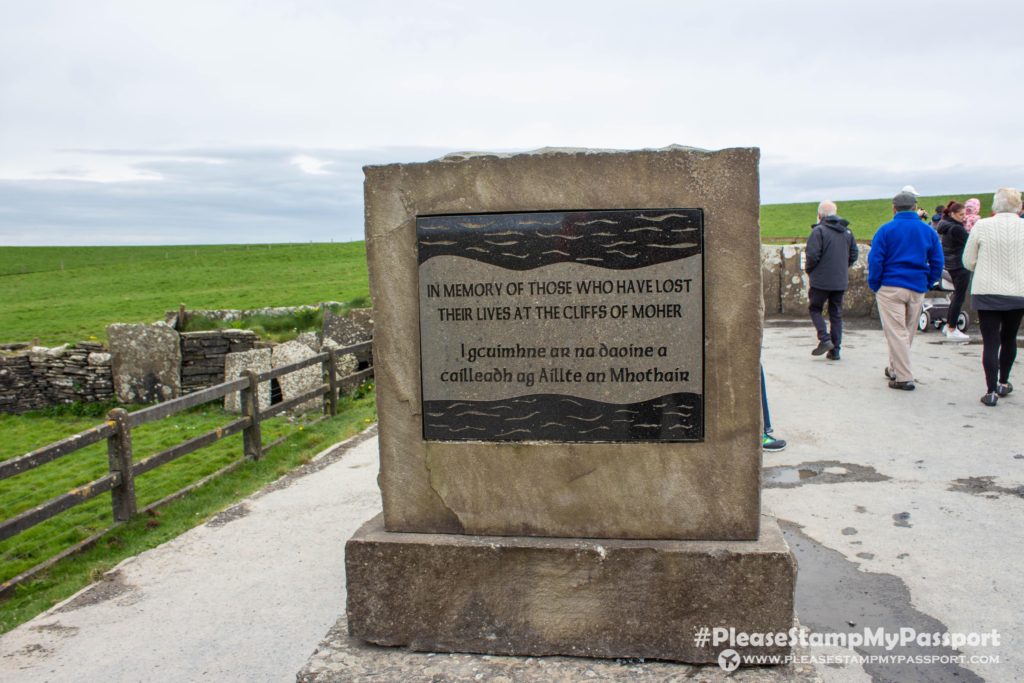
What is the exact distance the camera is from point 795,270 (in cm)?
1403

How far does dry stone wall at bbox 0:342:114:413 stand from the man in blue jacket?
13.3 meters

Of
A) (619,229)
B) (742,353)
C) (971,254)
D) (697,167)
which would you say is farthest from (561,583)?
(971,254)

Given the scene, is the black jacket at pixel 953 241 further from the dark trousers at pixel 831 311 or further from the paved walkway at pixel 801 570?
the paved walkway at pixel 801 570

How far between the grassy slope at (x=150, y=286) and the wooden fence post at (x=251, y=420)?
11484 millimetres

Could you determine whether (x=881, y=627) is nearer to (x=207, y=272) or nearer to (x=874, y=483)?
(x=874, y=483)

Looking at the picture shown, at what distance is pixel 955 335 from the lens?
11023mm

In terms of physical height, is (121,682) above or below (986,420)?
below

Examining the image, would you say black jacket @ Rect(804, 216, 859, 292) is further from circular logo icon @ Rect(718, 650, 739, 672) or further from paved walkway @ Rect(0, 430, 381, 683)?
circular logo icon @ Rect(718, 650, 739, 672)

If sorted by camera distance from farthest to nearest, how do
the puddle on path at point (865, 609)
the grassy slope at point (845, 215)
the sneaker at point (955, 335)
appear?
the grassy slope at point (845, 215), the sneaker at point (955, 335), the puddle on path at point (865, 609)

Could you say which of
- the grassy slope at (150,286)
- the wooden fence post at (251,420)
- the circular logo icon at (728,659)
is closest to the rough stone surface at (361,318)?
the wooden fence post at (251,420)

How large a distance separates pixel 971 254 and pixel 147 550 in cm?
734

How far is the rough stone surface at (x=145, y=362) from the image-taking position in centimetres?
1430

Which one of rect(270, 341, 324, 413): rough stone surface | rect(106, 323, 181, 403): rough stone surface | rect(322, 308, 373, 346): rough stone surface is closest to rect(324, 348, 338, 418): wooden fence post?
rect(270, 341, 324, 413): rough stone surface

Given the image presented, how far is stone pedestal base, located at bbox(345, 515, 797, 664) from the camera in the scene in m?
2.98
